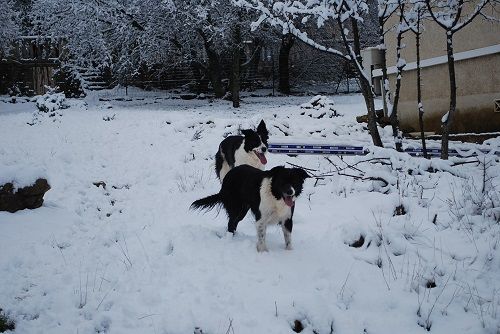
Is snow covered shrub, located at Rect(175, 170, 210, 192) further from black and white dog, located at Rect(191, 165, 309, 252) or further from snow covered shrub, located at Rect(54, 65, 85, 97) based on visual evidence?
snow covered shrub, located at Rect(54, 65, 85, 97)

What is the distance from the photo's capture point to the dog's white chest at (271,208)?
4.50 meters

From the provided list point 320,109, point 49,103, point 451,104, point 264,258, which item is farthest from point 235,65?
point 264,258

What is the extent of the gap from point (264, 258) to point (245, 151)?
2820mm

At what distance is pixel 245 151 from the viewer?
22.6 ft

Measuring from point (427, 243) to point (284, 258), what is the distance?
1.60m

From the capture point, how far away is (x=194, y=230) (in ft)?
16.8

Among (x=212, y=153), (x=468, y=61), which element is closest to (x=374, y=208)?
(x=212, y=153)

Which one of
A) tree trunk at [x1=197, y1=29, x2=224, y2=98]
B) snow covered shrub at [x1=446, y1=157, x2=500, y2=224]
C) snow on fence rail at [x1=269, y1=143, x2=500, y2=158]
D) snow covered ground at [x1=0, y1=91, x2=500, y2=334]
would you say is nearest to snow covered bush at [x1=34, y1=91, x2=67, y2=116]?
tree trunk at [x1=197, y1=29, x2=224, y2=98]

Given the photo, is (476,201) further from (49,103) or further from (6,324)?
(49,103)

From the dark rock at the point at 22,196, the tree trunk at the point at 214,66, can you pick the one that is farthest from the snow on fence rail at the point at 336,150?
the tree trunk at the point at 214,66

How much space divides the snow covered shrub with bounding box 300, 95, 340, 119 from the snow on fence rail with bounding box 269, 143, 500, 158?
18.1 feet

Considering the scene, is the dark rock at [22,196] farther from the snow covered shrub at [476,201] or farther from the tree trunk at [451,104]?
the tree trunk at [451,104]

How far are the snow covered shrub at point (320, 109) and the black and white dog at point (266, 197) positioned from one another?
33.0 ft

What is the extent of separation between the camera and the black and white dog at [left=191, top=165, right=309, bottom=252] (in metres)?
4.45
